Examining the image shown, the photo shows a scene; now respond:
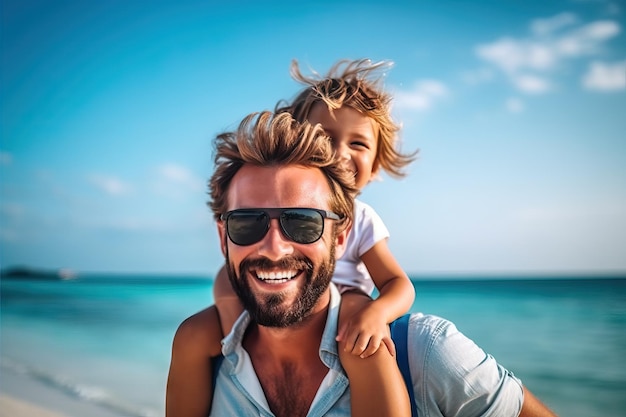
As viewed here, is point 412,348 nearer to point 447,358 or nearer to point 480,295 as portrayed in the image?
point 447,358

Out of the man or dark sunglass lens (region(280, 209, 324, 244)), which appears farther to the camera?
dark sunglass lens (region(280, 209, 324, 244))

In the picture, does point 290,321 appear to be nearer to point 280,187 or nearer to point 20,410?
point 280,187

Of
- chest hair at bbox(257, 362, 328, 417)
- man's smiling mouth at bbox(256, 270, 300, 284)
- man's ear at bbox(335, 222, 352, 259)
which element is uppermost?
man's ear at bbox(335, 222, 352, 259)

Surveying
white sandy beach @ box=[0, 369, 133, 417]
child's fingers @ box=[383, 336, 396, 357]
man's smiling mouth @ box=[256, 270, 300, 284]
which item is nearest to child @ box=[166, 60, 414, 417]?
child's fingers @ box=[383, 336, 396, 357]

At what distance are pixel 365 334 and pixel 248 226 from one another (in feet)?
2.66

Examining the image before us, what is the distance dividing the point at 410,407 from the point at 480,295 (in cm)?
2617

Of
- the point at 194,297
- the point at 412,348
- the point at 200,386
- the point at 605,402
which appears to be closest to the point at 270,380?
the point at 200,386

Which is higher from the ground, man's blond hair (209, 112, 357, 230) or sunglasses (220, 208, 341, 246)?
man's blond hair (209, 112, 357, 230)

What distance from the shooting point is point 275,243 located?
2.54 meters

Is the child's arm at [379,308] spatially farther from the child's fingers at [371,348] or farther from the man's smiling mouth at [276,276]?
the man's smiling mouth at [276,276]

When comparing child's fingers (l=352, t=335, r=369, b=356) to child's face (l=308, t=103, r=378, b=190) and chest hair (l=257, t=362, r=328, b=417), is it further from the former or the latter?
child's face (l=308, t=103, r=378, b=190)

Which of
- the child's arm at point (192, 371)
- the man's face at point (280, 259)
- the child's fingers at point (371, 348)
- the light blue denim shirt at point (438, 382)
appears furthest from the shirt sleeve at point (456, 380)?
the child's arm at point (192, 371)

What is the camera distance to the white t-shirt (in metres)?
3.24

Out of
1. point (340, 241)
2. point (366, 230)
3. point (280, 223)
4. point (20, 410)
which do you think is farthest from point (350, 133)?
point (20, 410)
